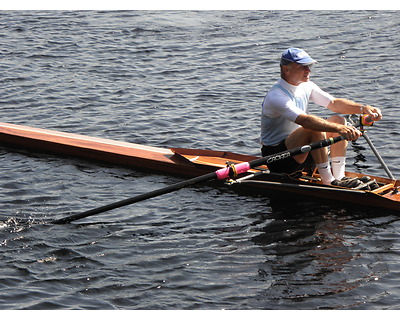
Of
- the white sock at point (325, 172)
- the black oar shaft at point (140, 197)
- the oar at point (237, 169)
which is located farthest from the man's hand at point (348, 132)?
the black oar shaft at point (140, 197)

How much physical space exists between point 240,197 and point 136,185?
4.86 ft

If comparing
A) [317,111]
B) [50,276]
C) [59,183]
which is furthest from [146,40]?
[50,276]

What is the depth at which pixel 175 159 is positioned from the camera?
10719mm

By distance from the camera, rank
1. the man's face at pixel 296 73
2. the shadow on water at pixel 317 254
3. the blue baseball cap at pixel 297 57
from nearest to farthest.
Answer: the shadow on water at pixel 317 254 → the blue baseball cap at pixel 297 57 → the man's face at pixel 296 73

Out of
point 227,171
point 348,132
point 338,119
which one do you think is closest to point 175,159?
point 227,171

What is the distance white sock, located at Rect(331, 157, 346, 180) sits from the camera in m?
9.34

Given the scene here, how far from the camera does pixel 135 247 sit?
8.57 metres

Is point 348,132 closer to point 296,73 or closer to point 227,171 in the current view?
point 296,73

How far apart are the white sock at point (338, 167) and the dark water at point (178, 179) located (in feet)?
1.31

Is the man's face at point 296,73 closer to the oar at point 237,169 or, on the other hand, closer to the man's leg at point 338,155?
the man's leg at point 338,155

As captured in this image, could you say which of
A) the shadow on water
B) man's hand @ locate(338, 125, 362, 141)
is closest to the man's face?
man's hand @ locate(338, 125, 362, 141)

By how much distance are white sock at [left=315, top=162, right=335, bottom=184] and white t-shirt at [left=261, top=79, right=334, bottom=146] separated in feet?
1.87

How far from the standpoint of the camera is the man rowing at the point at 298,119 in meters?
8.98

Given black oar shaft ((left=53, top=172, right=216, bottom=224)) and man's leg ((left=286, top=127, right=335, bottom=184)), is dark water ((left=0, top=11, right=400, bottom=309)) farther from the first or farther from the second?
man's leg ((left=286, top=127, right=335, bottom=184))
